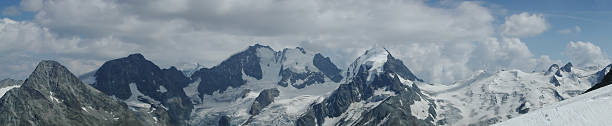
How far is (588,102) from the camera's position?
74.4m

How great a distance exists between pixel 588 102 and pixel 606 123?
7221 millimetres

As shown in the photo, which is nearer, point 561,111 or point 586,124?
point 586,124

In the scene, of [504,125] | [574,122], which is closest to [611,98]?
[574,122]

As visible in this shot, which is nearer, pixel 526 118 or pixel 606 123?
pixel 606 123

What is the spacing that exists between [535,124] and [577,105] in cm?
739

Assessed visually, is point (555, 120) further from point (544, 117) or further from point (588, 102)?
point (588, 102)

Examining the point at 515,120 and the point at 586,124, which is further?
the point at 515,120

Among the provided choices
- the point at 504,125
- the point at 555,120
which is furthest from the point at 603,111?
the point at 504,125

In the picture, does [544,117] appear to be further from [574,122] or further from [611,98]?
[611,98]

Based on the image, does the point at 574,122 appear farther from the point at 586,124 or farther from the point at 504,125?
the point at 504,125

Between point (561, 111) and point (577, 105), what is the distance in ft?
7.85

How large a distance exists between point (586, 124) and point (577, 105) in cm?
590

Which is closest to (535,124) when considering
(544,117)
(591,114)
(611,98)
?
(544,117)

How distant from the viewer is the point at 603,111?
71125 millimetres
